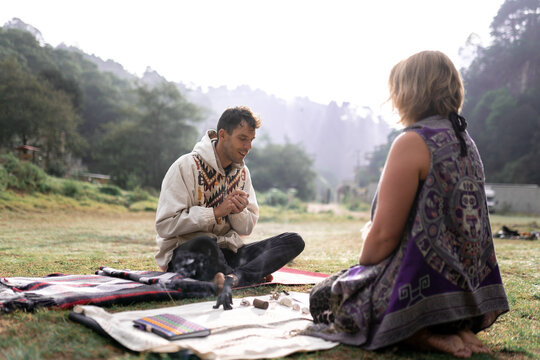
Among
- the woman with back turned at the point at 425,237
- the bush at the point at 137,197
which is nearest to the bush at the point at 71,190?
the bush at the point at 137,197

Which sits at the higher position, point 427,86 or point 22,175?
point 427,86

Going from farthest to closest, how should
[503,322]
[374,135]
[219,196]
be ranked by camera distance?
[374,135], [219,196], [503,322]

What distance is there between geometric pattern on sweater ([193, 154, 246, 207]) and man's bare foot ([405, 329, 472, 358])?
6.65 feet

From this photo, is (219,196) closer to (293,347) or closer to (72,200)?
(293,347)

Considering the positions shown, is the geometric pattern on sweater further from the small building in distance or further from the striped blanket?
the small building in distance

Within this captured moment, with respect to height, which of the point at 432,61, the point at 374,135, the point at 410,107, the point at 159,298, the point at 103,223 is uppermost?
the point at 374,135

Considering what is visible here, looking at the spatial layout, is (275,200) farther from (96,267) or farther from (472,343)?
(472,343)

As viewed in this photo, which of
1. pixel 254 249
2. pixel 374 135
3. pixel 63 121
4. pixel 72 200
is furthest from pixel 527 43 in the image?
pixel 374 135

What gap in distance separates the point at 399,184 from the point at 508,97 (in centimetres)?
3855

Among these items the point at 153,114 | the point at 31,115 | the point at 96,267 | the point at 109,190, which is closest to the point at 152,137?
the point at 153,114

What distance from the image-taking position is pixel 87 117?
34.2 meters

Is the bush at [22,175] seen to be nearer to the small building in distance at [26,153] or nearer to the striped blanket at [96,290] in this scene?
the small building in distance at [26,153]

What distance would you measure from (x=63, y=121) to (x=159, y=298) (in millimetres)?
22087

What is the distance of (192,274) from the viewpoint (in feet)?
11.1
